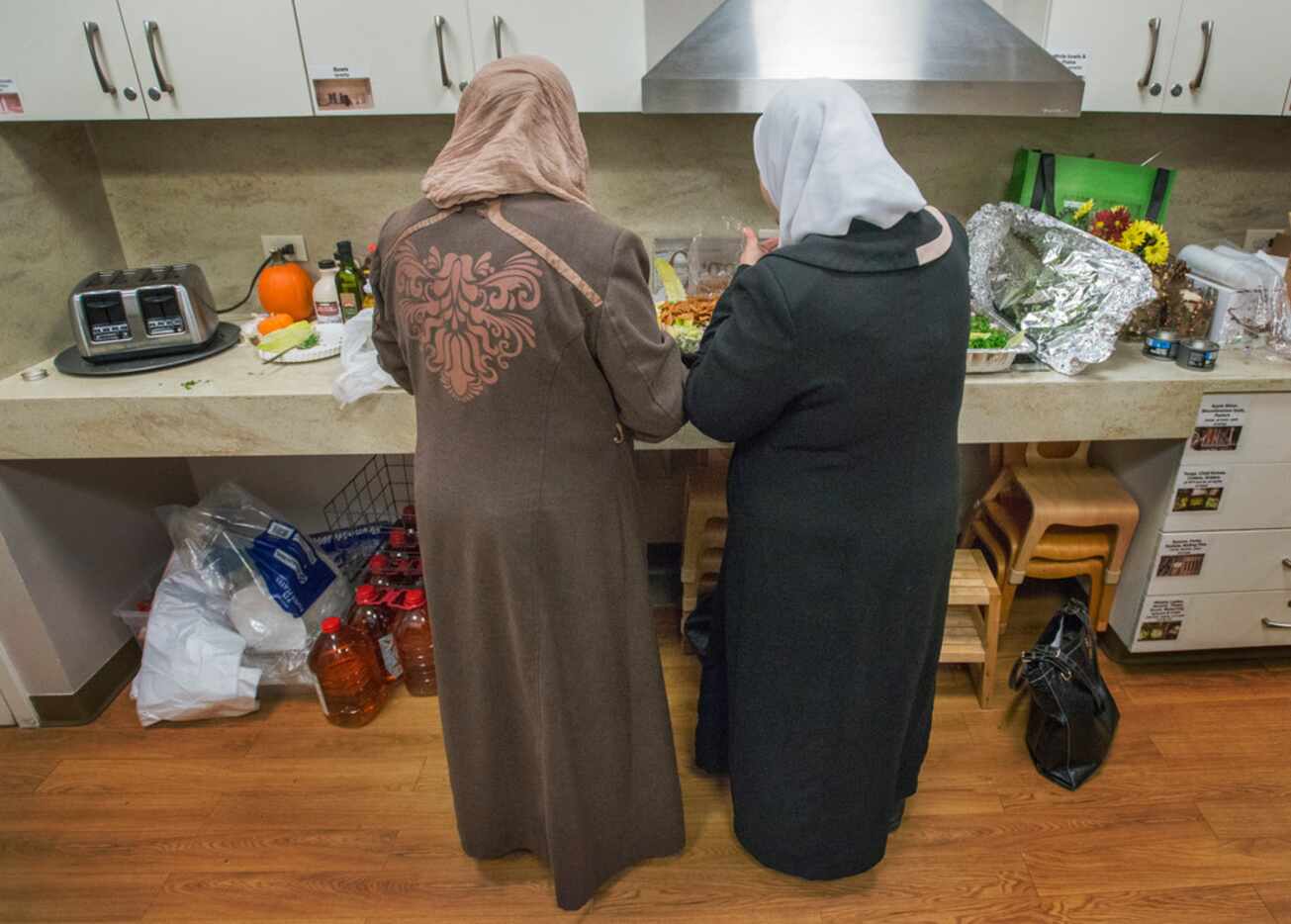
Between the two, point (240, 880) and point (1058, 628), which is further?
point (1058, 628)

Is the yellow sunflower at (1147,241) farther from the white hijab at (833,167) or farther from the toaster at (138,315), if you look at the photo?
the toaster at (138,315)

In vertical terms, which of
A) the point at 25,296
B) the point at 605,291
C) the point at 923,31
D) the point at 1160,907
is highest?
the point at 923,31

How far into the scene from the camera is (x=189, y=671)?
1.81 meters

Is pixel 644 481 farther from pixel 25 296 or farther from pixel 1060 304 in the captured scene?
pixel 25 296

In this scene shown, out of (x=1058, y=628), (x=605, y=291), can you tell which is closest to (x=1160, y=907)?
(x=1058, y=628)

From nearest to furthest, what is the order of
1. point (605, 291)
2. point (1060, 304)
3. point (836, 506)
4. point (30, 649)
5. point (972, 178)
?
point (605, 291), point (836, 506), point (1060, 304), point (30, 649), point (972, 178)

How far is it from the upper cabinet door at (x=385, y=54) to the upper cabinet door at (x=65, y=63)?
1.25 ft

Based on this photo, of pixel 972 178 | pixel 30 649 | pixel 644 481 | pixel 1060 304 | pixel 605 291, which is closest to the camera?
pixel 605 291

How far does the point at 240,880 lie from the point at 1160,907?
1705 millimetres

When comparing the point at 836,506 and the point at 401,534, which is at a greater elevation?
the point at 836,506

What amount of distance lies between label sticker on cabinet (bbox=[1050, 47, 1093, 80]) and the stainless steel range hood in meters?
0.15

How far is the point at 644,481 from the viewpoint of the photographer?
235 centimetres

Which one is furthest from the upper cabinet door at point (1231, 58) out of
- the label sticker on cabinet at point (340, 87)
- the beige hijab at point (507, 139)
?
the label sticker on cabinet at point (340, 87)

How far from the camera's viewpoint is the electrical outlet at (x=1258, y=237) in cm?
206
